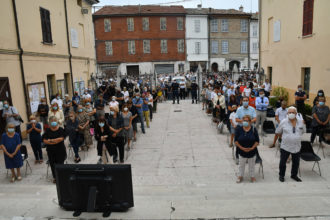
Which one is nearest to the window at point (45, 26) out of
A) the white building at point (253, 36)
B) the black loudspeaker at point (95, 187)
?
the black loudspeaker at point (95, 187)

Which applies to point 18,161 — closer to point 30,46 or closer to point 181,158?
→ point 181,158

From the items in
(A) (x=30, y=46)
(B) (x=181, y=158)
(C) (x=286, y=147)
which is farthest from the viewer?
(A) (x=30, y=46)

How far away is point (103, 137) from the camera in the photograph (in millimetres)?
7422

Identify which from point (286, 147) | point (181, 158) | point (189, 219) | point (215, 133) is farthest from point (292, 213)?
point (215, 133)

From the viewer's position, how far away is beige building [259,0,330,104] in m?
12.2

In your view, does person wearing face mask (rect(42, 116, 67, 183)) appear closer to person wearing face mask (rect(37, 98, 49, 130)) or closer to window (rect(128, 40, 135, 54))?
person wearing face mask (rect(37, 98, 49, 130))

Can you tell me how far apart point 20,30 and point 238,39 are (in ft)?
112

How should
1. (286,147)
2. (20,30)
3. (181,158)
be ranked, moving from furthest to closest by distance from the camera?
1. (20,30)
2. (181,158)
3. (286,147)

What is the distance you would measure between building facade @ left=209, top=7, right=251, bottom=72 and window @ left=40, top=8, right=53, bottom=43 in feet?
94.5

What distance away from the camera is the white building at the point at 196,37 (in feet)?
125

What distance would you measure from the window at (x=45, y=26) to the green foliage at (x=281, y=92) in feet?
45.1

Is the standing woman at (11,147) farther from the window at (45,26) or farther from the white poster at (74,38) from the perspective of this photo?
the white poster at (74,38)

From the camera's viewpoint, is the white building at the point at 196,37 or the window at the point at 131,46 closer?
the window at the point at 131,46

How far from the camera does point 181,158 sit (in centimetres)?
859
